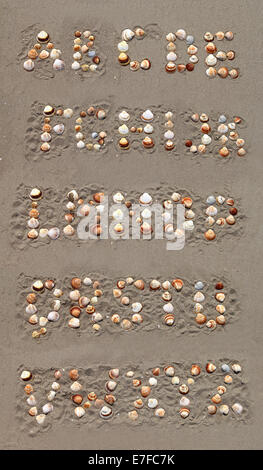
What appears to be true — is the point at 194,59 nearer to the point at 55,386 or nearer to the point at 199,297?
the point at 199,297

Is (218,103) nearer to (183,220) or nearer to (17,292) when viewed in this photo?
(183,220)

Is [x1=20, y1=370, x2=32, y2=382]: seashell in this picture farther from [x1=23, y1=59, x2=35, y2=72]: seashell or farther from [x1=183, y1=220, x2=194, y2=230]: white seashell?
[x1=23, y1=59, x2=35, y2=72]: seashell

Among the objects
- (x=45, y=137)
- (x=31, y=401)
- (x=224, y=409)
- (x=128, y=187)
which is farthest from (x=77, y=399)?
(x=45, y=137)

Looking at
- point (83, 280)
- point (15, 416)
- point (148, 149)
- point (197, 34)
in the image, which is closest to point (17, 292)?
point (83, 280)

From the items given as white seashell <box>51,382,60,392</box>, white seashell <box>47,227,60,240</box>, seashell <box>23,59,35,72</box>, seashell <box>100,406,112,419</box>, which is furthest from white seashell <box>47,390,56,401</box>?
seashell <box>23,59,35,72</box>

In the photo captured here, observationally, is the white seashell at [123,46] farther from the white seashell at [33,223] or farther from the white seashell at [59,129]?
the white seashell at [33,223]

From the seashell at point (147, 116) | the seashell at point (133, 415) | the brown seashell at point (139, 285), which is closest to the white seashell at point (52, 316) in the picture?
the brown seashell at point (139, 285)
